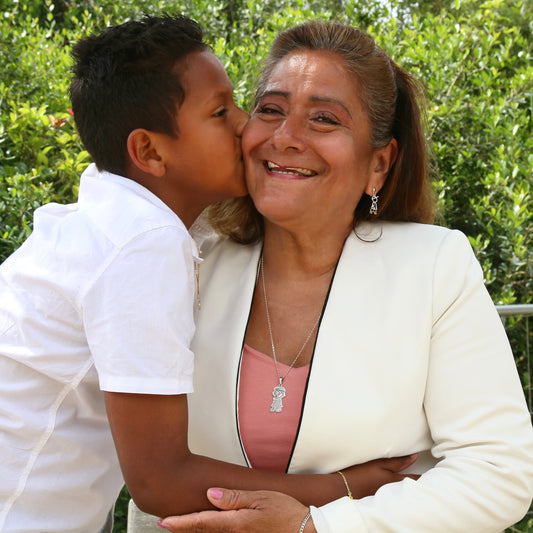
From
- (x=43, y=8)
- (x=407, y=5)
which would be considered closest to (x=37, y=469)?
(x=43, y=8)

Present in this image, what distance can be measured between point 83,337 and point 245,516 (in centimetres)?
66

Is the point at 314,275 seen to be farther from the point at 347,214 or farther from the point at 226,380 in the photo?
the point at 226,380

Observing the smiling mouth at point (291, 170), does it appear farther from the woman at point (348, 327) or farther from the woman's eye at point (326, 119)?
the woman's eye at point (326, 119)

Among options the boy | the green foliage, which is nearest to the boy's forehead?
the boy

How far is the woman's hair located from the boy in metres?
0.37

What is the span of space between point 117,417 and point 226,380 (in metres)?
0.64

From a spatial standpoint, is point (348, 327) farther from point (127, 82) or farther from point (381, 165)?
point (127, 82)

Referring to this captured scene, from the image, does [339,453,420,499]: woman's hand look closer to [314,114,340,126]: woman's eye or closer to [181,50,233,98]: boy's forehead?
[314,114,340,126]: woman's eye

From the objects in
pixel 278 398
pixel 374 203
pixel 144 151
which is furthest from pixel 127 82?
pixel 278 398

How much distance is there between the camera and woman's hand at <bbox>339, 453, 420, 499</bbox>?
2.43m

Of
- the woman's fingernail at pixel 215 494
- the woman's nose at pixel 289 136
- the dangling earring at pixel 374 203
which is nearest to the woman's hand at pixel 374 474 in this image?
the woman's fingernail at pixel 215 494

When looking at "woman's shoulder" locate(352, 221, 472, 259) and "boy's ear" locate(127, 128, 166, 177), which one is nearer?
"boy's ear" locate(127, 128, 166, 177)

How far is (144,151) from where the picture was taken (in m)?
2.45

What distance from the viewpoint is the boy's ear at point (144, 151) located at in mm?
2436
